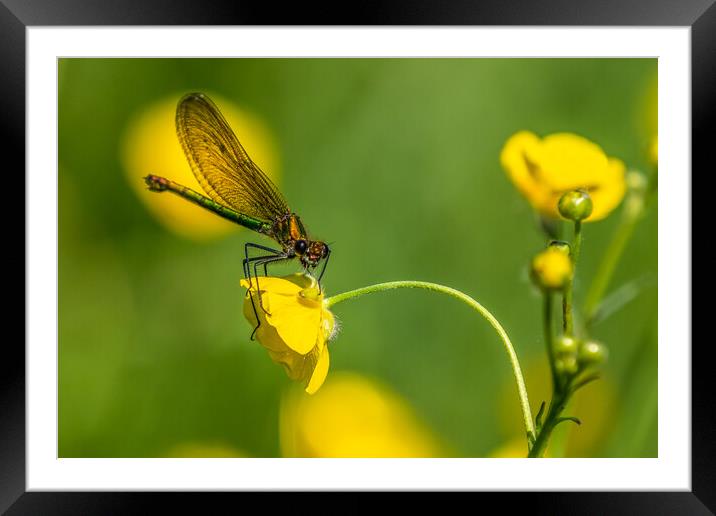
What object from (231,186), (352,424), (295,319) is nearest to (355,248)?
(352,424)

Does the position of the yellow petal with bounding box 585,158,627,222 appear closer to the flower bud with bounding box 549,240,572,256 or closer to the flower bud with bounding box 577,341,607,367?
the flower bud with bounding box 549,240,572,256

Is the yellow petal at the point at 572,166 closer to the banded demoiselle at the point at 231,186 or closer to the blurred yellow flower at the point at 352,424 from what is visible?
the banded demoiselle at the point at 231,186

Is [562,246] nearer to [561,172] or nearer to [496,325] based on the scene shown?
[496,325]

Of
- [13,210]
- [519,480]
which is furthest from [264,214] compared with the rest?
[519,480]

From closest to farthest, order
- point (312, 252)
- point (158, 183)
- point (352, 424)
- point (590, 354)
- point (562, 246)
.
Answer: point (590, 354), point (562, 246), point (312, 252), point (158, 183), point (352, 424)

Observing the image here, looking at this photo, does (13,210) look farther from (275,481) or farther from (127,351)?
(127,351)

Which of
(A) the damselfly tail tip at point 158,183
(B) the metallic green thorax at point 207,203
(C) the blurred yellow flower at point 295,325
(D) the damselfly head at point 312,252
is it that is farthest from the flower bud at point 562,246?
(A) the damselfly tail tip at point 158,183
